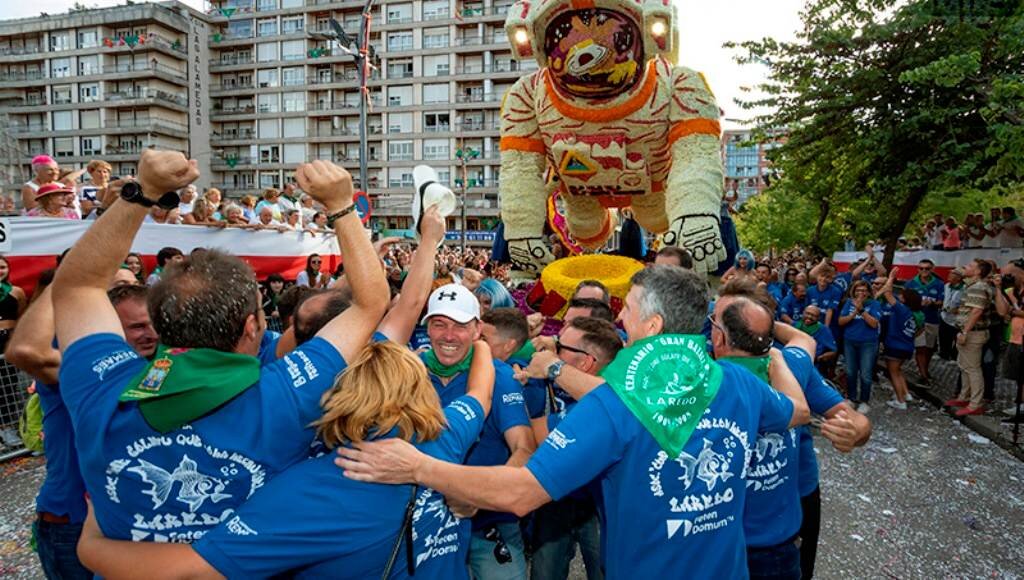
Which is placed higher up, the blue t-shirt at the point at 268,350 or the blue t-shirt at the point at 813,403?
the blue t-shirt at the point at 268,350

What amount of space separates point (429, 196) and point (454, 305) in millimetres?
583

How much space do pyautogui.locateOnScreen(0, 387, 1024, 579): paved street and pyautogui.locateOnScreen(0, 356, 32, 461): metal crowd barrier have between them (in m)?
0.28

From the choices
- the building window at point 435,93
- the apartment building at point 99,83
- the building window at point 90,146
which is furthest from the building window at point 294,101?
the building window at point 90,146

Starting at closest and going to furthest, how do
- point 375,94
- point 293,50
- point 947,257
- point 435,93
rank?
1. point 947,257
2. point 435,93
3. point 375,94
4. point 293,50

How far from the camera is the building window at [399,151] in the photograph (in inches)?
1758

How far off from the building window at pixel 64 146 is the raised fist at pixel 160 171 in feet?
183

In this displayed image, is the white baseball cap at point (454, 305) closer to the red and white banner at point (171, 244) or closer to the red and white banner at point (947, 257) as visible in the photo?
the red and white banner at point (171, 244)

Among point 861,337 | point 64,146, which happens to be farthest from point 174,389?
point 64,146

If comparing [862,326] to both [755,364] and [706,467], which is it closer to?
[755,364]

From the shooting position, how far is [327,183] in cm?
172

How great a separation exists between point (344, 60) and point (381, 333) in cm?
4769

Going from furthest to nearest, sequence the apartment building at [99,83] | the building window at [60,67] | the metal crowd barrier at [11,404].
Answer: the building window at [60,67]
the apartment building at [99,83]
the metal crowd barrier at [11,404]

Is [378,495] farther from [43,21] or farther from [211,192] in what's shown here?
[43,21]

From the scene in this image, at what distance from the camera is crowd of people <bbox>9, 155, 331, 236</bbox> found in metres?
6.39
